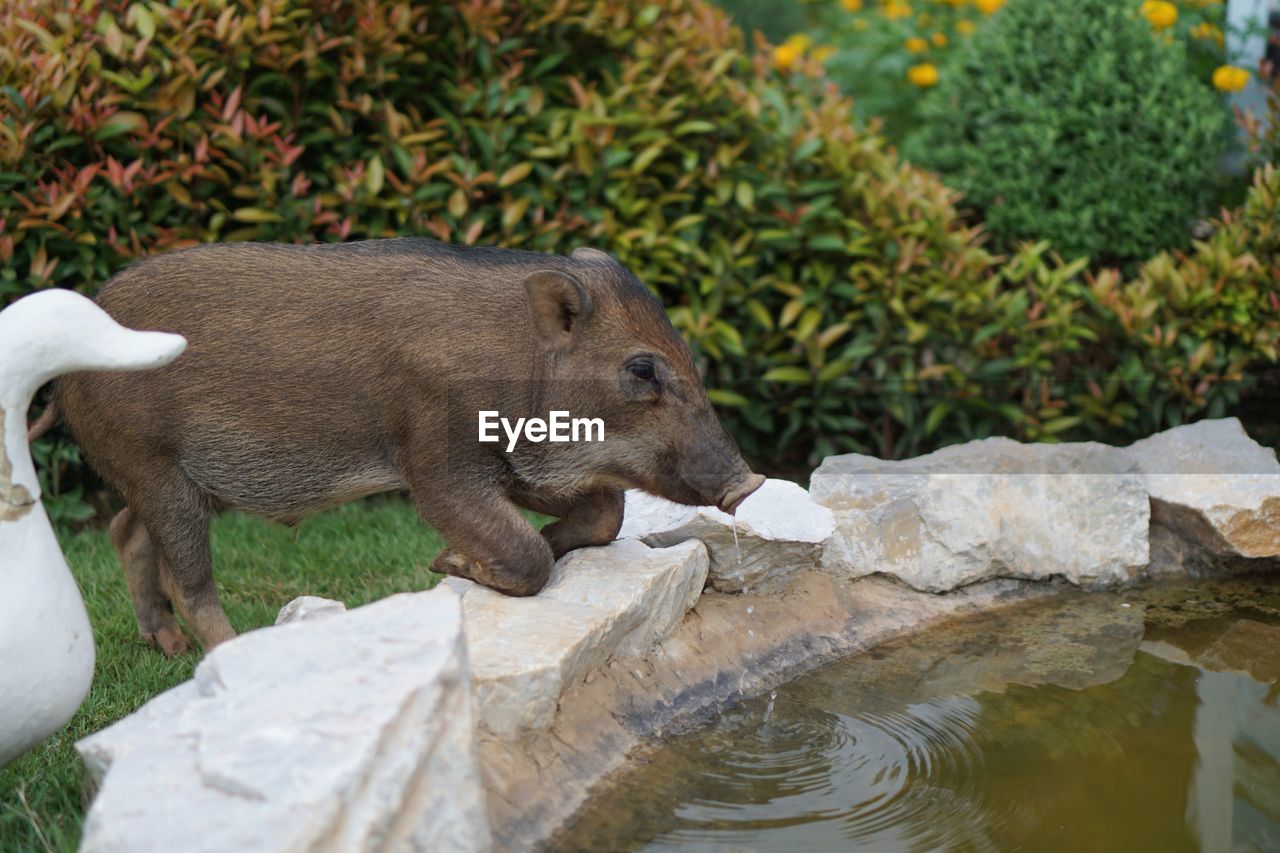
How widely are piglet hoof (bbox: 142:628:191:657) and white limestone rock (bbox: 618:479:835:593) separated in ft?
4.69

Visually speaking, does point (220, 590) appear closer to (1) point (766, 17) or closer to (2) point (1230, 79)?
(2) point (1230, 79)

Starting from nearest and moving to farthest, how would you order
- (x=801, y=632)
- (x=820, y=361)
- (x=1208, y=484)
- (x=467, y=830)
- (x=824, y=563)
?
(x=467, y=830) → (x=801, y=632) → (x=824, y=563) → (x=1208, y=484) → (x=820, y=361)

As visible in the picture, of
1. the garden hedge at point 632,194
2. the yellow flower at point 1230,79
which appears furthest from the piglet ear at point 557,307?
the yellow flower at point 1230,79

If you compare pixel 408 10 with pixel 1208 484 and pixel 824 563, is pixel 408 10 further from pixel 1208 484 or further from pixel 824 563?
pixel 1208 484

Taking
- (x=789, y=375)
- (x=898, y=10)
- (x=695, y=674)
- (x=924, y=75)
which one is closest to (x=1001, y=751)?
(x=695, y=674)

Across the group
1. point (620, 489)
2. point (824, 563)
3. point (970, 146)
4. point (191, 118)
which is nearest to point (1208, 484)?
point (824, 563)

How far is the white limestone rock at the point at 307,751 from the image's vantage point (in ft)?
8.00

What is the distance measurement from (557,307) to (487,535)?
66cm

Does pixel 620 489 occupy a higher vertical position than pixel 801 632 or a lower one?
higher

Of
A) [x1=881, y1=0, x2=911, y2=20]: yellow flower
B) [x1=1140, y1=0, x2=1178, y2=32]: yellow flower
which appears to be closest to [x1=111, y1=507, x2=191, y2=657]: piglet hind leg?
[x1=1140, y1=0, x2=1178, y2=32]: yellow flower

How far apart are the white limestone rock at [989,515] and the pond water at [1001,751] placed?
20cm

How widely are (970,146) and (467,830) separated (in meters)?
6.07

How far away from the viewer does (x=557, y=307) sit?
3812 millimetres

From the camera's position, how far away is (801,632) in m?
4.43
